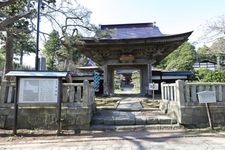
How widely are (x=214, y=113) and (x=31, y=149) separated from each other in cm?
594

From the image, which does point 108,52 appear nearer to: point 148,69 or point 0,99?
point 148,69

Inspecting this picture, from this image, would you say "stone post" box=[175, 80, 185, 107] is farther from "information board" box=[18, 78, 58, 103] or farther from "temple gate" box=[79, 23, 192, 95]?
"temple gate" box=[79, 23, 192, 95]

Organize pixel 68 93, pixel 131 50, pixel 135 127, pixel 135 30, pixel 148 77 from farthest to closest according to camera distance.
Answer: pixel 135 30
pixel 148 77
pixel 131 50
pixel 68 93
pixel 135 127

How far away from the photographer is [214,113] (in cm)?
896

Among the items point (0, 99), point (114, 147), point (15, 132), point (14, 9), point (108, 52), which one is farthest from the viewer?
point (108, 52)

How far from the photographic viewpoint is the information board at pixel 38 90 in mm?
8125

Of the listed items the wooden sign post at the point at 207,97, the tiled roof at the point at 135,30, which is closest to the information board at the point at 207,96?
the wooden sign post at the point at 207,97

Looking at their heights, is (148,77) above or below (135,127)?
above

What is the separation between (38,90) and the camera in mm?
8211

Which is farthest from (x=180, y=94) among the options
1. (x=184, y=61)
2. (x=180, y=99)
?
(x=184, y=61)

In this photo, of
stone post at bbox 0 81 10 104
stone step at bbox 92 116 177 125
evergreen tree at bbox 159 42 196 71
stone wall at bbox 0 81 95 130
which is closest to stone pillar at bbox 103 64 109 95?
stone step at bbox 92 116 177 125

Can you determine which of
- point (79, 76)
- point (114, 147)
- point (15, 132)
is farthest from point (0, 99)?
point (79, 76)

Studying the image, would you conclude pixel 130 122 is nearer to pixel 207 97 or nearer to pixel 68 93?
pixel 68 93

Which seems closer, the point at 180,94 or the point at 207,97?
the point at 207,97
